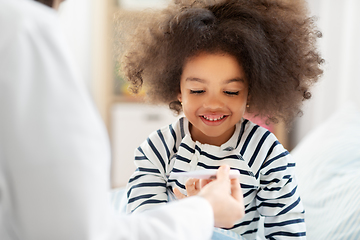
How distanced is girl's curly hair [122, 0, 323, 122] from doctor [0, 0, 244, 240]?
45 cm

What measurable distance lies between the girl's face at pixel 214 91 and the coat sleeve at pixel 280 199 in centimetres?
14

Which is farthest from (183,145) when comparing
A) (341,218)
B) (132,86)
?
(341,218)

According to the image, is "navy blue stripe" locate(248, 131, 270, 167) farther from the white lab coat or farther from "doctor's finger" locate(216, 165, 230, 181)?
the white lab coat

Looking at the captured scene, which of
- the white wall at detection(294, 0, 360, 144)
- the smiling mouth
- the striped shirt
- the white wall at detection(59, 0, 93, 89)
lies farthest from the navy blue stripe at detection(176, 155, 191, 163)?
the white wall at detection(59, 0, 93, 89)

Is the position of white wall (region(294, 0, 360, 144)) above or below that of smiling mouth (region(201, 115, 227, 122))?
above

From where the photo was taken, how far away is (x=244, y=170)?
93 centimetres

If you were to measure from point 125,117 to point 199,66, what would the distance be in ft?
6.93

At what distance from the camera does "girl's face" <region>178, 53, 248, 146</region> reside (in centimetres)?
87

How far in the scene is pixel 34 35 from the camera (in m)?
0.45

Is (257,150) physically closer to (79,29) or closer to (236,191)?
(236,191)

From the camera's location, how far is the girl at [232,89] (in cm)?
88

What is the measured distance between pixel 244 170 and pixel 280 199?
0.11 m

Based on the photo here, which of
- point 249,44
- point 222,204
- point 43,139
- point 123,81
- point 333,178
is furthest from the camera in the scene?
point 123,81

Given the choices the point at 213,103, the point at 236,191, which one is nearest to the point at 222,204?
the point at 236,191
